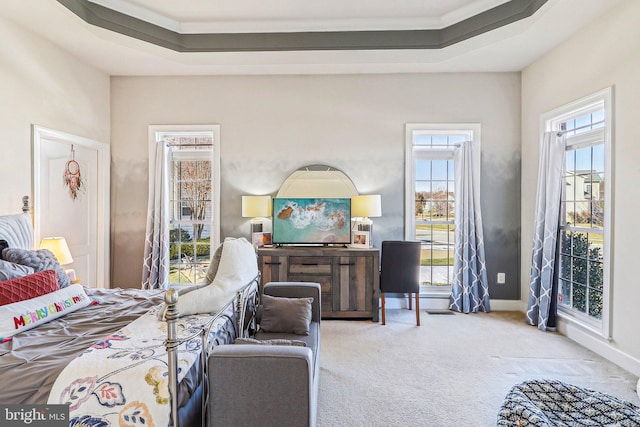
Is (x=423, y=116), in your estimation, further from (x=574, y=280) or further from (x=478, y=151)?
(x=574, y=280)

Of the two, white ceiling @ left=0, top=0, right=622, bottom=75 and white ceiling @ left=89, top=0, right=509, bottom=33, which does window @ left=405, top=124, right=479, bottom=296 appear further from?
white ceiling @ left=89, top=0, right=509, bottom=33

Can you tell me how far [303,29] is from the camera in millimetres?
3637

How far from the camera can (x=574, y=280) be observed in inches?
135

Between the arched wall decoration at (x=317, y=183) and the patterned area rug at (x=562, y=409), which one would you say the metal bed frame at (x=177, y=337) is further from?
the arched wall decoration at (x=317, y=183)

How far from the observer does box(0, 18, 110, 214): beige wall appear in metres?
2.89

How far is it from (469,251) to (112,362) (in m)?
3.74

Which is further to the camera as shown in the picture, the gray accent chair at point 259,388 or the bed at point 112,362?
the gray accent chair at point 259,388

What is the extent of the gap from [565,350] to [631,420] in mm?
1495

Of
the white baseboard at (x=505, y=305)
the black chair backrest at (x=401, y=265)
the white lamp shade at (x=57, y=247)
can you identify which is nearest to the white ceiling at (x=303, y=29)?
the white lamp shade at (x=57, y=247)

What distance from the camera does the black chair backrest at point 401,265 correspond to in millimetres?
3613

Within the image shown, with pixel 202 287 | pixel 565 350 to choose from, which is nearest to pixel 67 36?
pixel 202 287

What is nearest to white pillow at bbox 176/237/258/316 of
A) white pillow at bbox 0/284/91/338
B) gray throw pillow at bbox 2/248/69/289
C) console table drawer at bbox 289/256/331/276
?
white pillow at bbox 0/284/91/338

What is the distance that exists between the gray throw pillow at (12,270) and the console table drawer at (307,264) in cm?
225

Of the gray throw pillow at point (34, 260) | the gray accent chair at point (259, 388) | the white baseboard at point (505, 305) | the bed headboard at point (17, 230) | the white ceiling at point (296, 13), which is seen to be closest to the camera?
the gray accent chair at point (259, 388)
